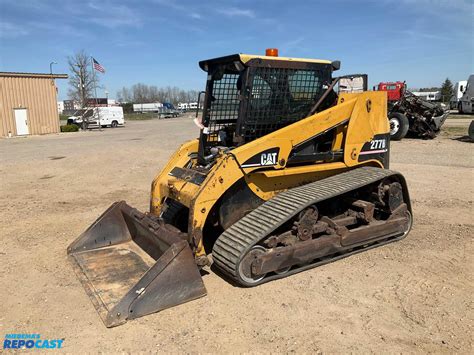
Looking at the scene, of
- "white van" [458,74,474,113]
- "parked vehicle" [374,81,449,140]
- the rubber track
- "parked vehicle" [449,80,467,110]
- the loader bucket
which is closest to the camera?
the loader bucket

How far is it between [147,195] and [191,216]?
4437 mm

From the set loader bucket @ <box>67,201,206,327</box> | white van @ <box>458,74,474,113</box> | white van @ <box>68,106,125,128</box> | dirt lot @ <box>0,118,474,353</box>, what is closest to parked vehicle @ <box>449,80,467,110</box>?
white van @ <box>458,74,474,113</box>

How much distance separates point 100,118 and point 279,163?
3585cm

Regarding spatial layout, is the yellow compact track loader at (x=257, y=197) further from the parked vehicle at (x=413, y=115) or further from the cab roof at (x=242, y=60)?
the parked vehicle at (x=413, y=115)

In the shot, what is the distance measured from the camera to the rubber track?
13.4ft

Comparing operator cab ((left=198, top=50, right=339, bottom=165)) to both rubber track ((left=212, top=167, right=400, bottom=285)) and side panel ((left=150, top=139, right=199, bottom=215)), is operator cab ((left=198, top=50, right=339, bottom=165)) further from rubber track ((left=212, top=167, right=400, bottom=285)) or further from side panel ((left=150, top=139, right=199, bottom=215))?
rubber track ((left=212, top=167, right=400, bottom=285))

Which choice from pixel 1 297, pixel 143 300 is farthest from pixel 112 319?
pixel 1 297

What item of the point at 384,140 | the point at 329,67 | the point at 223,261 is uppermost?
the point at 329,67

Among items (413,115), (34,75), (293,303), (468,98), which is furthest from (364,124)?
(34,75)

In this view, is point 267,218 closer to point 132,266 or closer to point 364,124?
point 132,266

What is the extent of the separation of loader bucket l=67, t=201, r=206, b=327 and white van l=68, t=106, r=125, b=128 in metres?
32.5

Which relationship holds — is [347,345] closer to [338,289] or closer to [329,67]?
[338,289]

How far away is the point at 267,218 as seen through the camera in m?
4.32

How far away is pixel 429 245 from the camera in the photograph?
5379 mm
